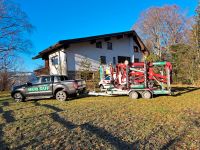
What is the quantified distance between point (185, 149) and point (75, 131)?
2929 millimetres

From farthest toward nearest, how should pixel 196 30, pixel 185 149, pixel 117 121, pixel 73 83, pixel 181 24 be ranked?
pixel 181 24 < pixel 196 30 < pixel 73 83 < pixel 117 121 < pixel 185 149

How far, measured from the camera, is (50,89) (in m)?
13.8

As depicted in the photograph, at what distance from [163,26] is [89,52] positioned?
17.6 m

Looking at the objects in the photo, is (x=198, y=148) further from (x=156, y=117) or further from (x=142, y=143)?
(x=156, y=117)

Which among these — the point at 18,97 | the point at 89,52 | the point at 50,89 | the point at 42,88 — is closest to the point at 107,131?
the point at 50,89

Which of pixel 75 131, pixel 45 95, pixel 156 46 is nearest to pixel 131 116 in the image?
pixel 75 131

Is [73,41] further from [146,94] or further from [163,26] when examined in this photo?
[163,26]

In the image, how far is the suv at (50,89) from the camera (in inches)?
533

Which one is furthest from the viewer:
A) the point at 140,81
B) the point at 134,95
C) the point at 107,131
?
the point at 140,81

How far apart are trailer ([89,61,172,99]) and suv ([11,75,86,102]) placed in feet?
5.50

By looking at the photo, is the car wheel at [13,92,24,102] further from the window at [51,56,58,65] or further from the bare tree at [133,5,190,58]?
the bare tree at [133,5,190,58]

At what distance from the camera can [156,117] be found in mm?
7191

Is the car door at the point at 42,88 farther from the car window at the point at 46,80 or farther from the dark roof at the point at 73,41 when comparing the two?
the dark roof at the point at 73,41

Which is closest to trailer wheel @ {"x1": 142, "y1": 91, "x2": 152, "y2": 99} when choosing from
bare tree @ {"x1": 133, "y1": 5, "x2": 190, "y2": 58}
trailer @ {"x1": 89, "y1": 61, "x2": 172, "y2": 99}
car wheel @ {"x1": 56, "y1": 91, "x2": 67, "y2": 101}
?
trailer @ {"x1": 89, "y1": 61, "x2": 172, "y2": 99}
